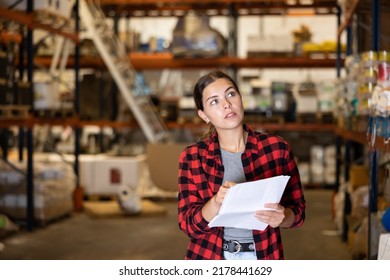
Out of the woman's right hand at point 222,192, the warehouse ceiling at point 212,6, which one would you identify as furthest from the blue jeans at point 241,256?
the warehouse ceiling at point 212,6

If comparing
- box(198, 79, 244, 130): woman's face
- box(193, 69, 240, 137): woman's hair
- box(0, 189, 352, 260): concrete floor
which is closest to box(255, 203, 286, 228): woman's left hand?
box(198, 79, 244, 130): woman's face

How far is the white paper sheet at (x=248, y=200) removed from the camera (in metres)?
2.49

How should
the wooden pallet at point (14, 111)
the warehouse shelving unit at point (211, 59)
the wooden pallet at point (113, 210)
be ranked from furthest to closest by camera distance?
the warehouse shelving unit at point (211, 59)
the wooden pallet at point (113, 210)
the wooden pallet at point (14, 111)

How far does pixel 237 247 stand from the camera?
2.75m

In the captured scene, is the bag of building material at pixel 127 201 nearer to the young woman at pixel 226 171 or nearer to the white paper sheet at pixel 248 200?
the young woman at pixel 226 171

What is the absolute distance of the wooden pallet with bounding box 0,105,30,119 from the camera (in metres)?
7.27

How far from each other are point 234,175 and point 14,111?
5.43 metres

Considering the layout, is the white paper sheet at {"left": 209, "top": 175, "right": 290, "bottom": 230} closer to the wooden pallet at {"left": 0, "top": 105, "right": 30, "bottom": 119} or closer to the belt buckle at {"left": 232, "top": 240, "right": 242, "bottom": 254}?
the belt buckle at {"left": 232, "top": 240, "right": 242, "bottom": 254}

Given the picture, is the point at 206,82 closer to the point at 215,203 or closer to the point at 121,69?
the point at 215,203

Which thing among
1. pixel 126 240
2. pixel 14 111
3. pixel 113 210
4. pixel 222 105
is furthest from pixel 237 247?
pixel 113 210

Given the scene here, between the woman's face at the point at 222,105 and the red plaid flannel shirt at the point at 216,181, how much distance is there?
118mm

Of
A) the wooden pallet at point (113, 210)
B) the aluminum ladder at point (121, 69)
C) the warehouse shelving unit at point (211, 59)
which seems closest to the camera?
the wooden pallet at point (113, 210)

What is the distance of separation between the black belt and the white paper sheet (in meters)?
0.13

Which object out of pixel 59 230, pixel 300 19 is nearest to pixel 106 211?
pixel 59 230
